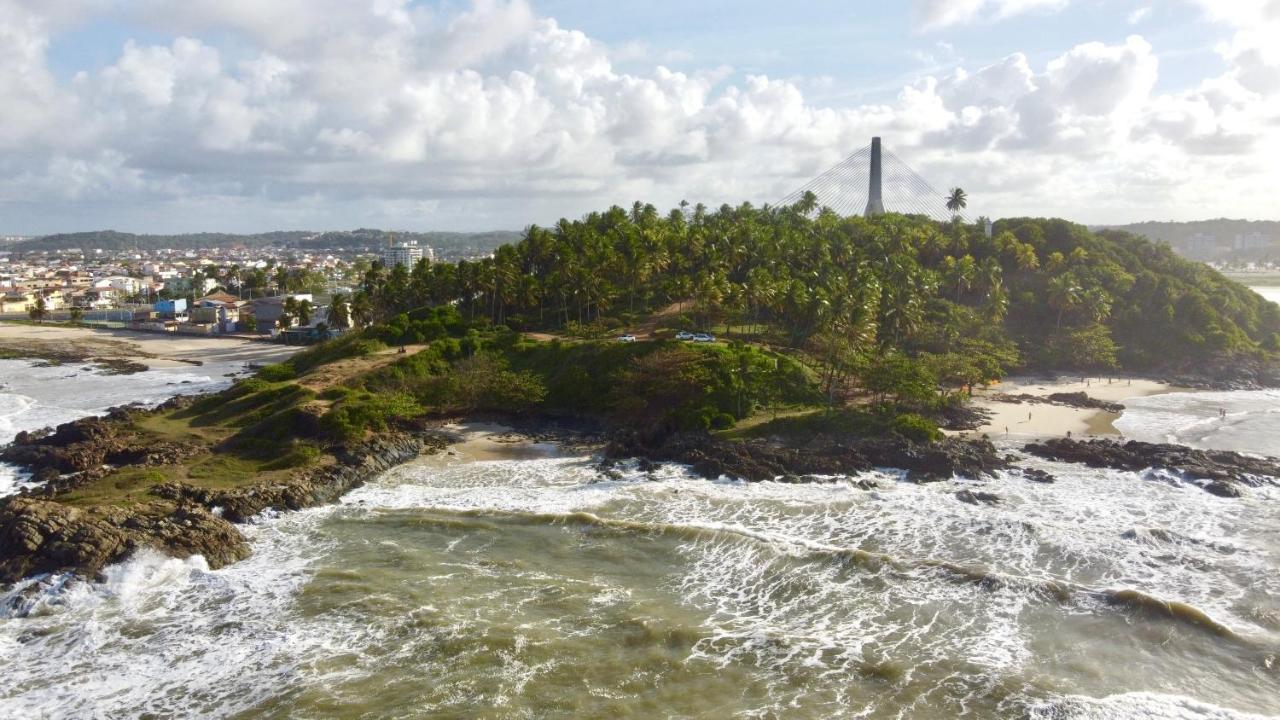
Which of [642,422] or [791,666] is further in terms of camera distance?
[642,422]

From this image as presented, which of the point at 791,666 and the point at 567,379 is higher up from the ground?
the point at 567,379

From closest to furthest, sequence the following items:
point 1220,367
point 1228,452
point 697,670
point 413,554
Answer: point 697,670, point 413,554, point 1228,452, point 1220,367

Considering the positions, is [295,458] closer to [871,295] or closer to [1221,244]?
[871,295]

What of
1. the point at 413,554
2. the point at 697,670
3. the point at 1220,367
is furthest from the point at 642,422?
the point at 1220,367

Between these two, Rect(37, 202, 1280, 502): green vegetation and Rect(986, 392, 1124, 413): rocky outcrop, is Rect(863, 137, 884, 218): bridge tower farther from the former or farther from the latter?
Rect(986, 392, 1124, 413): rocky outcrop

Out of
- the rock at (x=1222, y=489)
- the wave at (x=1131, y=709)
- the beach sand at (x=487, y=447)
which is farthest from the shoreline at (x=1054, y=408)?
the wave at (x=1131, y=709)

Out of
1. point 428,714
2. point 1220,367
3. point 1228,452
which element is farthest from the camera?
point 1220,367

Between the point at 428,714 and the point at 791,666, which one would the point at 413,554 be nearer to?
the point at 428,714
